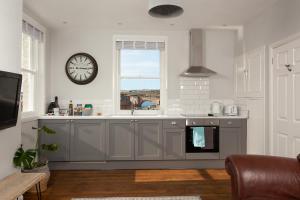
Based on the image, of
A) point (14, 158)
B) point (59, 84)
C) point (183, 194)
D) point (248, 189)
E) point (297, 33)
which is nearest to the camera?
point (248, 189)

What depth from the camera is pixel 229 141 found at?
420 cm

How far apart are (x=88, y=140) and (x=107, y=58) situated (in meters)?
1.66

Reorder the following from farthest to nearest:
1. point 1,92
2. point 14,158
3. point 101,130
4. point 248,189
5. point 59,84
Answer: point 59,84
point 101,130
point 14,158
point 1,92
point 248,189

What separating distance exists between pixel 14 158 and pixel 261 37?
386 centimetres

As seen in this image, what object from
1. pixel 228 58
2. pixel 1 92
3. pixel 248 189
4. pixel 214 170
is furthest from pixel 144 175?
pixel 228 58

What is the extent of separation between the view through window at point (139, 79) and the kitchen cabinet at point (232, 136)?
4.48 feet

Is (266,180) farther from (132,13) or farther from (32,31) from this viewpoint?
(32,31)

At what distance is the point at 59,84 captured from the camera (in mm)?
4543

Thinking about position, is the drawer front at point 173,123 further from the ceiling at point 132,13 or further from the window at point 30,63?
the window at point 30,63

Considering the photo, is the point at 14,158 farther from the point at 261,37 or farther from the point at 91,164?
the point at 261,37

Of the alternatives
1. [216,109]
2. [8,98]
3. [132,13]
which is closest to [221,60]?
[216,109]

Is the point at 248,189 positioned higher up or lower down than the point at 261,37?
lower down

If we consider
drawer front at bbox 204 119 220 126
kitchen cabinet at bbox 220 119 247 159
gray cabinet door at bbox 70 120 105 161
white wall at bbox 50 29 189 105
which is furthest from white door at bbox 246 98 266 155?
gray cabinet door at bbox 70 120 105 161

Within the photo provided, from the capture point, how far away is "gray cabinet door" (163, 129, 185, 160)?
4129mm
